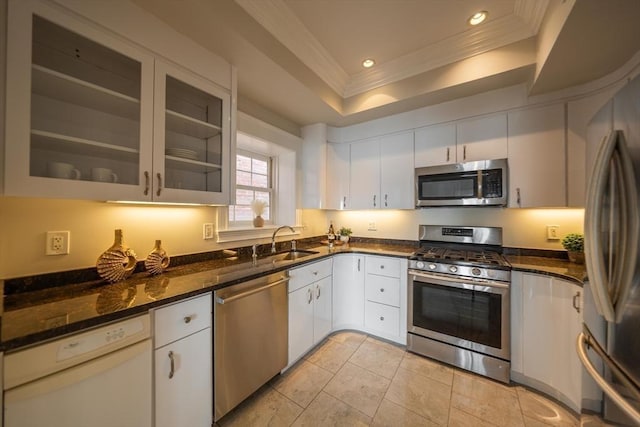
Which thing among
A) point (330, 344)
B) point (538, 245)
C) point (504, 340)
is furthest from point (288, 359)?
point (538, 245)

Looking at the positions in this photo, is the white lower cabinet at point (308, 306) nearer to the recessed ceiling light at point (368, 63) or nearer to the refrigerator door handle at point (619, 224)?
the refrigerator door handle at point (619, 224)

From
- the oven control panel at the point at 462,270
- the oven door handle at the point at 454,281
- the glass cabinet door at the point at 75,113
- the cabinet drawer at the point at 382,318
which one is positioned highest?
the glass cabinet door at the point at 75,113

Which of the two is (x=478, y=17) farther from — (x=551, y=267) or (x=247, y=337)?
(x=247, y=337)

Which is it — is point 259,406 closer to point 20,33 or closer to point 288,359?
point 288,359

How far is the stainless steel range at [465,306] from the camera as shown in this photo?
178 cm

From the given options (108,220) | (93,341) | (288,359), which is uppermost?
(108,220)

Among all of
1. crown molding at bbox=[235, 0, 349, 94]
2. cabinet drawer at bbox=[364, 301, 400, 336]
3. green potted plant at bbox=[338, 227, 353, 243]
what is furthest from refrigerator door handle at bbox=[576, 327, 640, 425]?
crown molding at bbox=[235, 0, 349, 94]

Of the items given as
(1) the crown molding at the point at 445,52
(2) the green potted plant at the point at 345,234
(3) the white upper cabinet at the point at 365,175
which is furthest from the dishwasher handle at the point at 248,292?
(1) the crown molding at the point at 445,52

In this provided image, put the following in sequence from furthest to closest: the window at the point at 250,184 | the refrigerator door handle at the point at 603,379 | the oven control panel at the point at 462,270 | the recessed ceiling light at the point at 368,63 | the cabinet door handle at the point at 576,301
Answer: the window at the point at 250,184 < the recessed ceiling light at the point at 368,63 < the oven control panel at the point at 462,270 < the cabinet door handle at the point at 576,301 < the refrigerator door handle at the point at 603,379

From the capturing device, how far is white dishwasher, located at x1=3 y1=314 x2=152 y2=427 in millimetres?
740

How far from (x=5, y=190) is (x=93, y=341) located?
0.70 metres

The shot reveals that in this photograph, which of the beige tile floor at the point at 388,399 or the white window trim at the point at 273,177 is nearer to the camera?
the beige tile floor at the point at 388,399

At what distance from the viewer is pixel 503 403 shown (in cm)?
158

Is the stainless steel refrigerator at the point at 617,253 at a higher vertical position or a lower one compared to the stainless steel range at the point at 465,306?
higher
